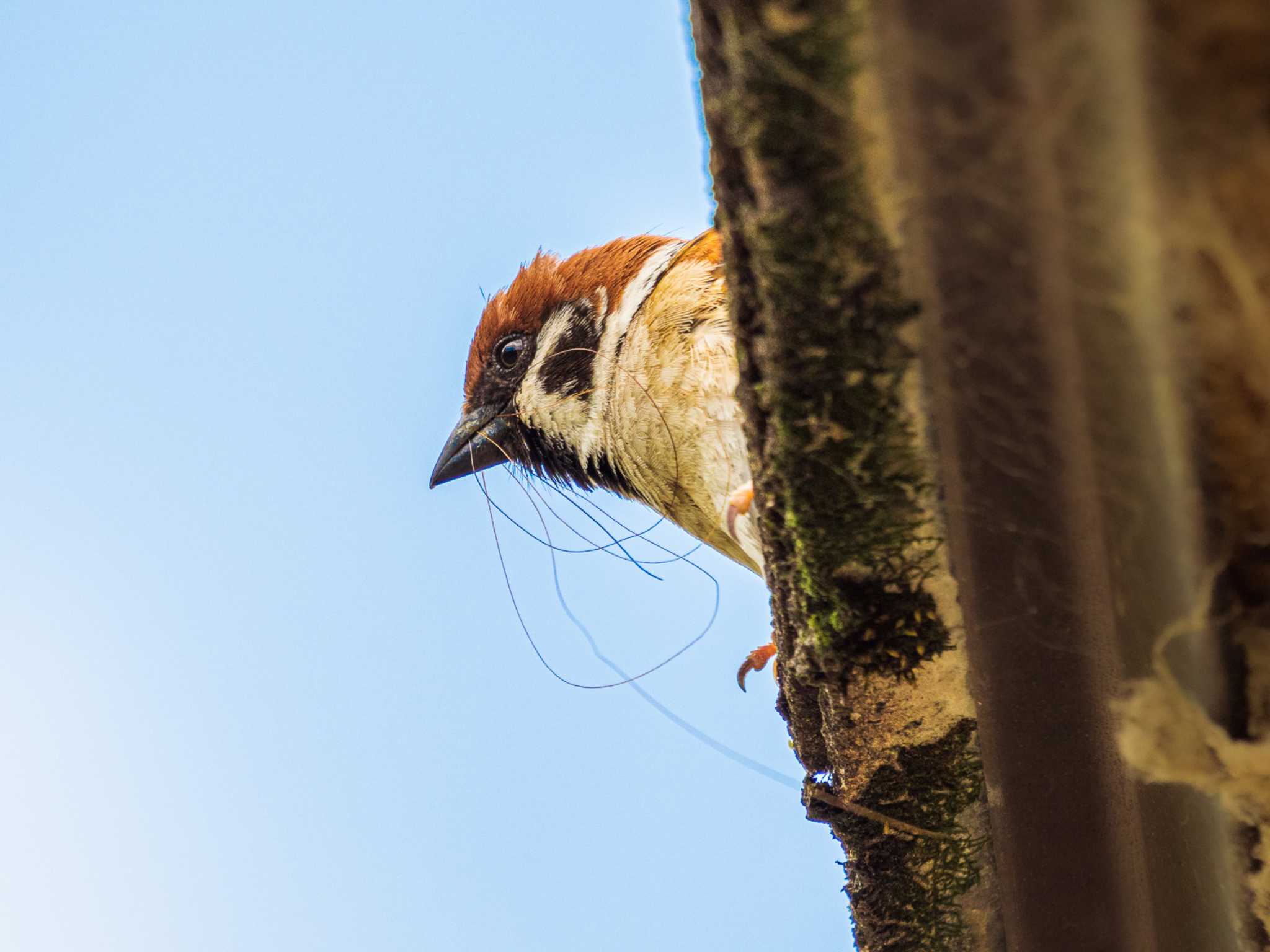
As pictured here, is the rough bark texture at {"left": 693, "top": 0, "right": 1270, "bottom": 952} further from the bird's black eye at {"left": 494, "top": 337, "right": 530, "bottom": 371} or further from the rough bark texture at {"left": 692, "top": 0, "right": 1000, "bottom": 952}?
the bird's black eye at {"left": 494, "top": 337, "right": 530, "bottom": 371}

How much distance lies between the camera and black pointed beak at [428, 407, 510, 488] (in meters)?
3.35

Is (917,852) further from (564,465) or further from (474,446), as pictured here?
(474,446)

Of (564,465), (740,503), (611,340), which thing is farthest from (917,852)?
(564,465)

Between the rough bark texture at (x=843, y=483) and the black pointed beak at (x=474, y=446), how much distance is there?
70.5 inches

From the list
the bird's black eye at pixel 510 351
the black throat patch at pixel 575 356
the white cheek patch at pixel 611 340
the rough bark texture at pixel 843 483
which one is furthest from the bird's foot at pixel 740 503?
the bird's black eye at pixel 510 351

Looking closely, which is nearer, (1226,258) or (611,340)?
(1226,258)

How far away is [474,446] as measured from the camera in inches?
133

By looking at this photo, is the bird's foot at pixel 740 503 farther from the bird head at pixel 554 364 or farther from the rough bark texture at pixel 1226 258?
the rough bark texture at pixel 1226 258

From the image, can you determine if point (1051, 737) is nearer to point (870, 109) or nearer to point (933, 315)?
point (933, 315)

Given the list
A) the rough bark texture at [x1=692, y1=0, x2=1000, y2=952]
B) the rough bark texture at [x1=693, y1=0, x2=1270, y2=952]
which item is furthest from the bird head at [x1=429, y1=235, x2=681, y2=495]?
the rough bark texture at [x1=693, y1=0, x2=1270, y2=952]

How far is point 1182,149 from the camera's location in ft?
2.73

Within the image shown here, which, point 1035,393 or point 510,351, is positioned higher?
point 510,351

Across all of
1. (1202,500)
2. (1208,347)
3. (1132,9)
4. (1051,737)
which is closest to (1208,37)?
(1132,9)

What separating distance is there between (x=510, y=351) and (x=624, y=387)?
2.27ft
